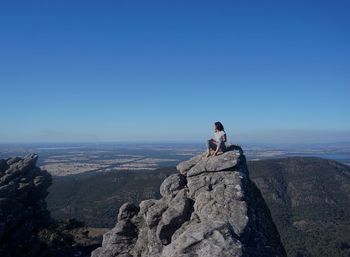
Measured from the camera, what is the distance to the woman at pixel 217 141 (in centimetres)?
2681

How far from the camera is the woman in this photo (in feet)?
Answer: 88.0

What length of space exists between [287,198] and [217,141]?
14378 cm

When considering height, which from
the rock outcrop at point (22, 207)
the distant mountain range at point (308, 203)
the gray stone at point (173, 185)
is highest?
the gray stone at point (173, 185)

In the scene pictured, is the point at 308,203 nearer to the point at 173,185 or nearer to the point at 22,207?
the point at 22,207

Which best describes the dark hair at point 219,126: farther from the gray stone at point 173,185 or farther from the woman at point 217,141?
the gray stone at point 173,185

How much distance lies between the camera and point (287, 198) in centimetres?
16250

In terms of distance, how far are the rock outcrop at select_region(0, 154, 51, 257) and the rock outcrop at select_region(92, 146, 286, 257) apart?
27142 millimetres

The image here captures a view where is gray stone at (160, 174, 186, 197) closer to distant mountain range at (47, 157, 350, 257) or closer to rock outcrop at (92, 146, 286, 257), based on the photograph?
rock outcrop at (92, 146, 286, 257)

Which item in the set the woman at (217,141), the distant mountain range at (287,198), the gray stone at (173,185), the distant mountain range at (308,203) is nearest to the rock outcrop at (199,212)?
the gray stone at (173,185)

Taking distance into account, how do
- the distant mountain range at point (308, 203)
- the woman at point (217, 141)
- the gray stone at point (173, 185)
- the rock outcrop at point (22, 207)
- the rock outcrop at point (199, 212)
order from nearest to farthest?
the rock outcrop at point (199, 212) < the woman at point (217, 141) < the gray stone at point (173, 185) < the rock outcrop at point (22, 207) < the distant mountain range at point (308, 203)

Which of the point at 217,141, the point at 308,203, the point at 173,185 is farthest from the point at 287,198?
the point at 217,141

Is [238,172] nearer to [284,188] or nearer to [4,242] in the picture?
[4,242]

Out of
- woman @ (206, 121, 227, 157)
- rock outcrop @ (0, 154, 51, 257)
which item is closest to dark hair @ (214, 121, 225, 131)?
woman @ (206, 121, 227, 157)

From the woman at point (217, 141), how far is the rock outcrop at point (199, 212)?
631 mm
